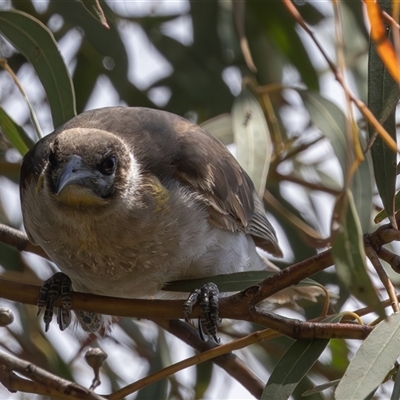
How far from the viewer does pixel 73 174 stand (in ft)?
7.76

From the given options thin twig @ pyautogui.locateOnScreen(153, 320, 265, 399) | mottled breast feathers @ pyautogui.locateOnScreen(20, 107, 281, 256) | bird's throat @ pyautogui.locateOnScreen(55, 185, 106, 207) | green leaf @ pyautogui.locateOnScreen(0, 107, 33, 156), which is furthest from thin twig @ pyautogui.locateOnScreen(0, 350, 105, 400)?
green leaf @ pyautogui.locateOnScreen(0, 107, 33, 156)

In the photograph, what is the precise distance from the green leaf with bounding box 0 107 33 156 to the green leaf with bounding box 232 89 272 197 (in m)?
0.74

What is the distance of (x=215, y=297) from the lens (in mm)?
2477

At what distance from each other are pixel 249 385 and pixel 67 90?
1116 millimetres

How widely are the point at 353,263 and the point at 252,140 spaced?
4.76 feet

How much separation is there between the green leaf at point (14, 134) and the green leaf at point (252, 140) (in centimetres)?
74

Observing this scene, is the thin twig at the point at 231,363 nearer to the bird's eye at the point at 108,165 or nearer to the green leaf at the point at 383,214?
the bird's eye at the point at 108,165

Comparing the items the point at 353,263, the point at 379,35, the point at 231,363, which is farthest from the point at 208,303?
the point at 379,35

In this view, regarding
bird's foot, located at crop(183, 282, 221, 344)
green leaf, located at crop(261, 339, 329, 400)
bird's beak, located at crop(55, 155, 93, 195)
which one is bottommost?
green leaf, located at crop(261, 339, 329, 400)

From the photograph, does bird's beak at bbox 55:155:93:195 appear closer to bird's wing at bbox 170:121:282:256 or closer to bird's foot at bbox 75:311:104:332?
bird's wing at bbox 170:121:282:256

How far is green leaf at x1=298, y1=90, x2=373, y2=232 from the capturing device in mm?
1978

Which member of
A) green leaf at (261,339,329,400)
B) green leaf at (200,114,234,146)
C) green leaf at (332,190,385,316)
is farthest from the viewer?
green leaf at (200,114,234,146)

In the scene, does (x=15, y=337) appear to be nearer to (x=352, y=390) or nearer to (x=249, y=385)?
(x=249, y=385)

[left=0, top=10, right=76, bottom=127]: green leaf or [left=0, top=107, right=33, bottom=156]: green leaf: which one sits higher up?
[left=0, top=10, right=76, bottom=127]: green leaf
